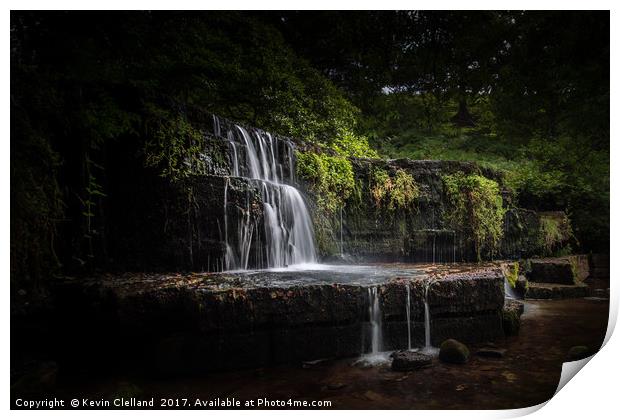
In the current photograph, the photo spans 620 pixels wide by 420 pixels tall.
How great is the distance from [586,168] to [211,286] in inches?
161

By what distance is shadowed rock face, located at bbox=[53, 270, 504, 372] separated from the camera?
2.82 metres

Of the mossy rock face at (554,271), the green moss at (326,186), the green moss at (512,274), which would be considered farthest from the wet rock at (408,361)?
the mossy rock face at (554,271)

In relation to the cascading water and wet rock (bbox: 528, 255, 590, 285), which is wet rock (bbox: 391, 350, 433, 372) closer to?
the cascading water

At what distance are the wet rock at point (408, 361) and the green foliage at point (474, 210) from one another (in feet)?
11.3

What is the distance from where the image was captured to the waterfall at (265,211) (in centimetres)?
395

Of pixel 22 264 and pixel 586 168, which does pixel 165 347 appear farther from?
pixel 586 168

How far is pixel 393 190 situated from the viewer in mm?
5980

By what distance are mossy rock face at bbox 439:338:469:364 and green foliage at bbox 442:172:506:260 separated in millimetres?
3177

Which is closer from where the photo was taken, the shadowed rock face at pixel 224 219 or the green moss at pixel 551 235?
the shadowed rock face at pixel 224 219

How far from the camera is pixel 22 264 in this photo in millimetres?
2914

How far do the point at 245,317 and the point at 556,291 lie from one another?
4.77m

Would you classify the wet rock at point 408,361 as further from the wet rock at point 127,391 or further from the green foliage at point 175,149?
the green foliage at point 175,149

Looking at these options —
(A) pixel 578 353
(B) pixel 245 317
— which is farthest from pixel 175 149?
(A) pixel 578 353

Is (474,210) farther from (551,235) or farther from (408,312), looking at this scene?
(408,312)
